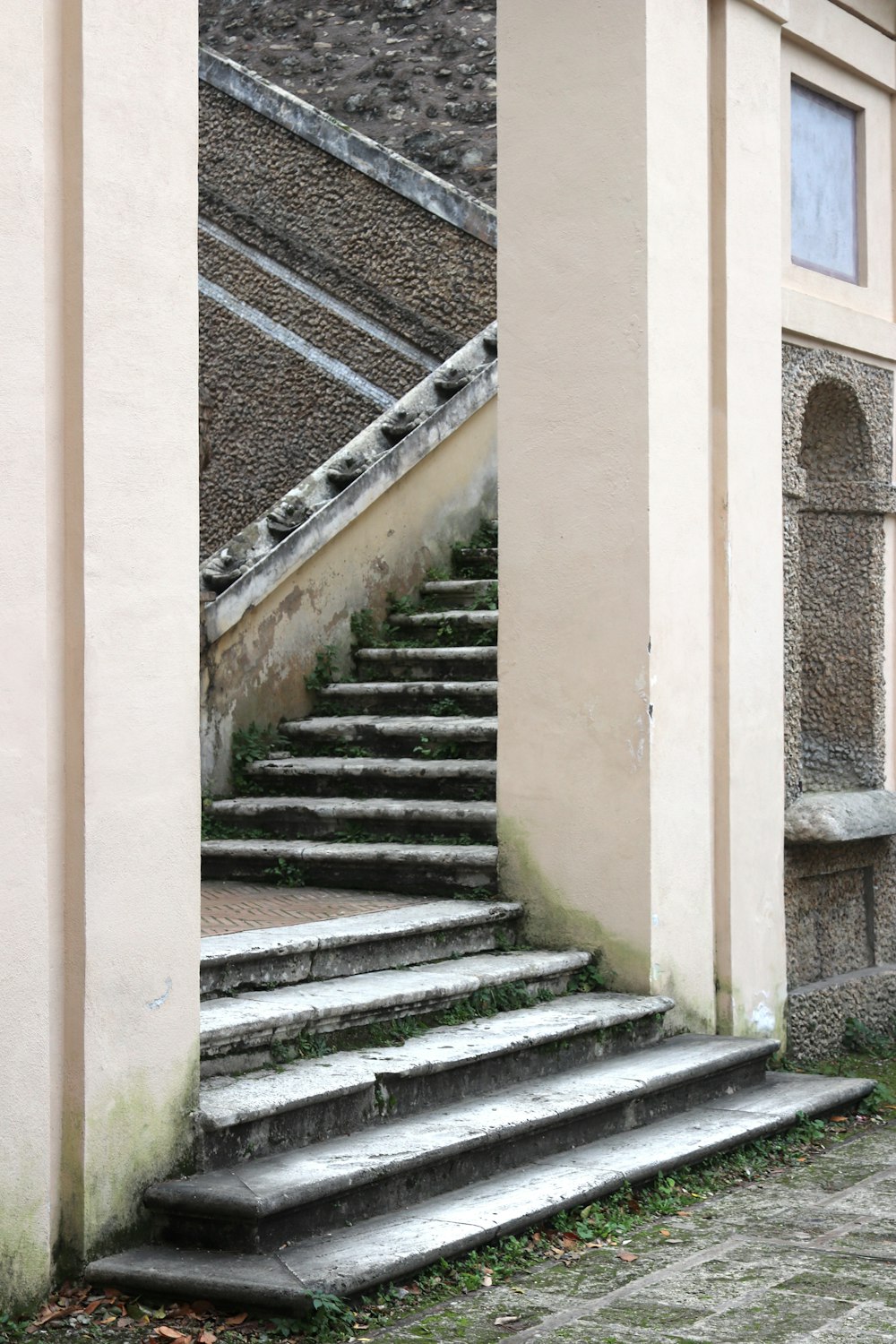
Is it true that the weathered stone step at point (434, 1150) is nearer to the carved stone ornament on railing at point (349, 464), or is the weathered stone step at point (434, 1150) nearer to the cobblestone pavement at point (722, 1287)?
the cobblestone pavement at point (722, 1287)

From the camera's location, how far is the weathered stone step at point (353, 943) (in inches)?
201

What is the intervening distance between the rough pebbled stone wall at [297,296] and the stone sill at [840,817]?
464 centimetres

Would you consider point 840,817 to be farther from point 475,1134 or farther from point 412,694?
point 475,1134

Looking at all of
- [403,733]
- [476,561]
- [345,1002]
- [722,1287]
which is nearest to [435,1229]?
[722,1287]

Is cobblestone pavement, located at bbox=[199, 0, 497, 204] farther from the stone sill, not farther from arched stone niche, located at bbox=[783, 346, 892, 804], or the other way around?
the stone sill

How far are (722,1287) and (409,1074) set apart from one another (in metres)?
1.07

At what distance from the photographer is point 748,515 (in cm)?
704

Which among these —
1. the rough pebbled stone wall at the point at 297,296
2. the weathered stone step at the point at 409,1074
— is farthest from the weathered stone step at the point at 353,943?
the rough pebbled stone wall at the point at 297,296

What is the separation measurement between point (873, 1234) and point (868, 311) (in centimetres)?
501

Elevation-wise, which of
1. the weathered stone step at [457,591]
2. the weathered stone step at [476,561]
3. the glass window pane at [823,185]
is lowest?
the weathered stone step at [457,591]

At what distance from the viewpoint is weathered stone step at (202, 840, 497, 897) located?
6.66m

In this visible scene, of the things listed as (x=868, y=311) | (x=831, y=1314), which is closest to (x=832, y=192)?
(x=868, y=311)

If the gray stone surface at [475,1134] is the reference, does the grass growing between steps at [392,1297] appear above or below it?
below

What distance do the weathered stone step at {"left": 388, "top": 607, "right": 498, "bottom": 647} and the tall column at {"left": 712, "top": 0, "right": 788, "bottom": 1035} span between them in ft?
5.32
